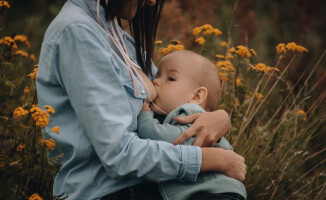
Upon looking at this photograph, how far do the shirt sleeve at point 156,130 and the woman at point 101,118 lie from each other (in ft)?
0.17

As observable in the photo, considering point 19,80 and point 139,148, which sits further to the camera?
point 19,80

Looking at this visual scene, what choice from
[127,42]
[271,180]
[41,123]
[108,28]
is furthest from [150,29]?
[271,180]

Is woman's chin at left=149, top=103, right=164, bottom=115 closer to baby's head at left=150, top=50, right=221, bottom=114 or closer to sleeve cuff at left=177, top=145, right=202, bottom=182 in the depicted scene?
baby's head at left=150, top=50, right=221, bottom=114

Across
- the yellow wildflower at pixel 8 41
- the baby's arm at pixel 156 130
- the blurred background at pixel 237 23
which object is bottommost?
the blurred background at pixel 237 23

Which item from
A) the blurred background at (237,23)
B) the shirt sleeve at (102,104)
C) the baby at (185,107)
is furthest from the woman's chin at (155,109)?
the blurred background at (237,23)

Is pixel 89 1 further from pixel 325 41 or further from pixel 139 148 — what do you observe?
pixel 325 41

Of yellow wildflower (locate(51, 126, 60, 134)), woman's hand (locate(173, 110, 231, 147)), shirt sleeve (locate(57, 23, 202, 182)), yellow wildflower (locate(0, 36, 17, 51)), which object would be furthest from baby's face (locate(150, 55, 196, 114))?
yellow wildflower (locate(0, 36, 17, 51))

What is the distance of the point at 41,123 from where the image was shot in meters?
1.50

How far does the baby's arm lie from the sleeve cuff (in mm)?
131

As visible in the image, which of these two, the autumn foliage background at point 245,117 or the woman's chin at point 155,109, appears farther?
the woman's chin at point 155,109

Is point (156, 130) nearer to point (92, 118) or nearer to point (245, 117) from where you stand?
point (92, 118)

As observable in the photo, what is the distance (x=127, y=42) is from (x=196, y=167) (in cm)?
81

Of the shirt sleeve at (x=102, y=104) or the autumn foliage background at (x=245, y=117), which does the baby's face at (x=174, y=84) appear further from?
the shirt sleeve at (x=102, y=104)

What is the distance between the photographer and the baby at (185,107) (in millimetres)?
1727
